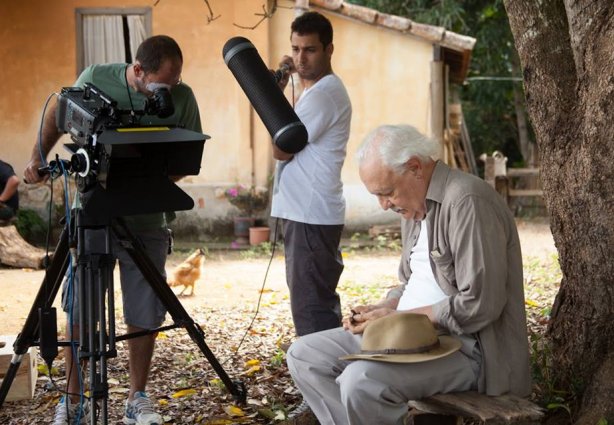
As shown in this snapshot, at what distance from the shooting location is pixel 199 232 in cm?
1315

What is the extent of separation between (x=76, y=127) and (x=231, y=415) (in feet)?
5.42

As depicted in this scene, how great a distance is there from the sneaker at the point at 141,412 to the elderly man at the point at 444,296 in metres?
1.08

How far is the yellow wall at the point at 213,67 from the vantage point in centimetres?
1294

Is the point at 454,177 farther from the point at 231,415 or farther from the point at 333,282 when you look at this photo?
the point at 231,415

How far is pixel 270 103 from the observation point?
12.1 ft

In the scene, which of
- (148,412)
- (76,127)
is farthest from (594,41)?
(148,412)

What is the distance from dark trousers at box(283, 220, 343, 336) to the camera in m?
4.70

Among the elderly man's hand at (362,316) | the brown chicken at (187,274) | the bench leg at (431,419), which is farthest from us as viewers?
the brown chicken at (187,274)

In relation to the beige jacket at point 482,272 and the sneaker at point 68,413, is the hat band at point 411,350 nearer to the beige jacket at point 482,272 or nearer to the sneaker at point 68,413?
the beige jacket at point 482,272

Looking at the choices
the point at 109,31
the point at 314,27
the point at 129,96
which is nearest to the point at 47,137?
the point at 129,96

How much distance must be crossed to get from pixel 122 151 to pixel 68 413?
1383 millimetres

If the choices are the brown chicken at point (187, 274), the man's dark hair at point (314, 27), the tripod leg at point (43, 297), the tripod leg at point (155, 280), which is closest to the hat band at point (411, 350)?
the tripod leg at point (155, 280)

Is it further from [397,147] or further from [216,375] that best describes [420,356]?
[216,375]

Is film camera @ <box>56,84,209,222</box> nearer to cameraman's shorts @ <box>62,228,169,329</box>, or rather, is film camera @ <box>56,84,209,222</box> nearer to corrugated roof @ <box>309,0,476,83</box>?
cameraman's shorts @ <box>62,228,169,329</box>
